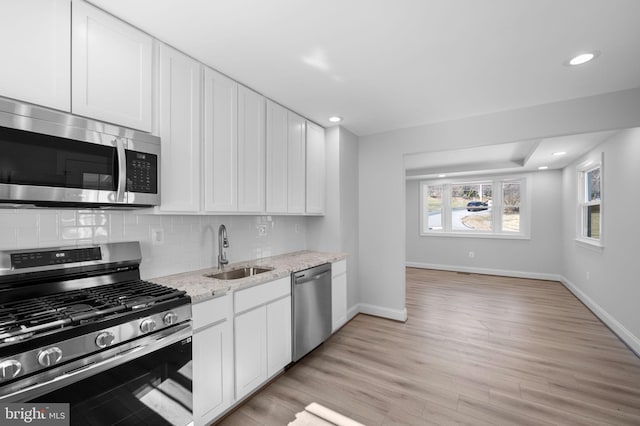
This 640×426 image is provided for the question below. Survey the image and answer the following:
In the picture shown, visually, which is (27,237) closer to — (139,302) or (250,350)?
(139,302)

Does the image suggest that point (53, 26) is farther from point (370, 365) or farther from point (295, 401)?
point (370, 365)

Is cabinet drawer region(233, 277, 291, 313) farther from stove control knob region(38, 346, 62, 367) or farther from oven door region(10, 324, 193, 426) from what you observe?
stove control knob region(38, 346, 62, 367)

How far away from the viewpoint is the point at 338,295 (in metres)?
3.43

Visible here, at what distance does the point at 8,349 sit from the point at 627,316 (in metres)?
5.03

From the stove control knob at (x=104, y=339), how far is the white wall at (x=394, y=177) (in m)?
3.22

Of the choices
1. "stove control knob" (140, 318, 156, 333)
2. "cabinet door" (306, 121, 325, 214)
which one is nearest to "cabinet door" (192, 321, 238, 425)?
"stove control knob" (140, 318, 156, 333)

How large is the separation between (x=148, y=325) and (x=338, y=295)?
2277 millimetres

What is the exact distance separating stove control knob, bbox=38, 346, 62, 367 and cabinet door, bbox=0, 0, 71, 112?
1117 millimetres

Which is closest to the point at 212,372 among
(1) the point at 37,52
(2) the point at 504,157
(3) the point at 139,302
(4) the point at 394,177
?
(3) the point at 139,302

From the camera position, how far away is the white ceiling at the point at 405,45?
166cm

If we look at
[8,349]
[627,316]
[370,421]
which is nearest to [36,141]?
[8,349]

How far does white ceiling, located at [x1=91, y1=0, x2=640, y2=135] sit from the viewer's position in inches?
65.4

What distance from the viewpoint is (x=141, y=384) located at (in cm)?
144

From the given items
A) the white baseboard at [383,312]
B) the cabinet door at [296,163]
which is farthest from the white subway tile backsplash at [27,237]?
the white baseboard at [383,312]
